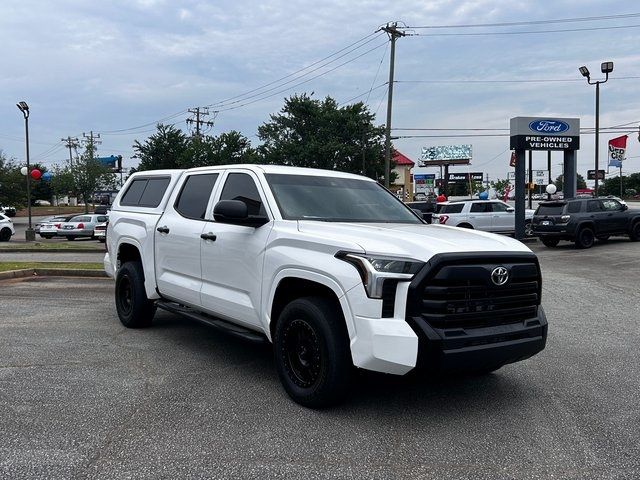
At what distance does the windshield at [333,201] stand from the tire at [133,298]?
249 cm

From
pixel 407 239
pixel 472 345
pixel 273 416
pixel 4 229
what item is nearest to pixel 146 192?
pixel 273 416

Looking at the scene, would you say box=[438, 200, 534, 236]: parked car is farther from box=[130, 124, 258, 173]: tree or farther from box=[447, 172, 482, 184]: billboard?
box=[447, 172, 482, 184]: billboard

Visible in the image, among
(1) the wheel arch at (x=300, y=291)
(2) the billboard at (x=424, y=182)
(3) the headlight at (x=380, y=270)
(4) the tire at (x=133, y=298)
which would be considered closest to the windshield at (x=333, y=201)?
(1) the wheel arch at (x=300, y=291)

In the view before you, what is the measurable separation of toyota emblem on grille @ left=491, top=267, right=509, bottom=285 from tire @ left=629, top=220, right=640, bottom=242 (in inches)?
759

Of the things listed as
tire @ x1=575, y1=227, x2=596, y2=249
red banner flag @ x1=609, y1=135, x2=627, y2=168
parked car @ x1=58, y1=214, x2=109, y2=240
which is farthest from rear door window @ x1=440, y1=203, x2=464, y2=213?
parked car @ x1=58, y1=214, x2=109, y2=240

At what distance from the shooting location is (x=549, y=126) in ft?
75.8

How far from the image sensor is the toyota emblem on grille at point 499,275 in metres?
4.02

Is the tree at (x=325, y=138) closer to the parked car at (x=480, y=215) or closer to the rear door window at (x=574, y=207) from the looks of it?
the parked car at (x=480, y=215)

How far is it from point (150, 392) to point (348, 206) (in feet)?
7.74

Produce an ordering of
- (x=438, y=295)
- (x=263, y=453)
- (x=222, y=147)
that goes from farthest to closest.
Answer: (x=222, y=147) → (x=438, y=295) → (x=263, y=453)

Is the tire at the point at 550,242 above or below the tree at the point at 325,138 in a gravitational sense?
below

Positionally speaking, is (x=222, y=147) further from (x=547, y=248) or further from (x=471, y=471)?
(x=471, y=471)

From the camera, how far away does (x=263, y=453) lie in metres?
3.58

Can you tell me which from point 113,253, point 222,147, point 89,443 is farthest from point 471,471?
point 222,147
